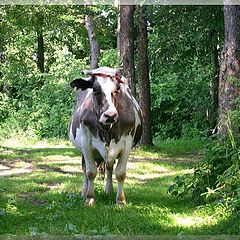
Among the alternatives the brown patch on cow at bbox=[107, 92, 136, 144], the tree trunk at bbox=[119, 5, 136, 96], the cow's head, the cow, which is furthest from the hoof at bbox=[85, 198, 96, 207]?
the tree trunk at bbox=[119, 5, 136, 96]

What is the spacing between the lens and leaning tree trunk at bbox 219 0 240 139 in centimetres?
982

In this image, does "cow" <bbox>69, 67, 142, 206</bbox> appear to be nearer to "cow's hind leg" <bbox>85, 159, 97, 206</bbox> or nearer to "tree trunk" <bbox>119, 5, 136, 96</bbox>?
"cow's hind leg" <bbox>85, 159, 97, 206</bbox>

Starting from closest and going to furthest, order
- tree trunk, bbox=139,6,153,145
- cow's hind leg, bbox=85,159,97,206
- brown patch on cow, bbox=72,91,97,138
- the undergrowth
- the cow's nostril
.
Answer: the undergrowth < the cow's nostril < brown patch on cow, bbox=72,91,97,138 < cow's hind leg, bbox=85,159,97,206 < tree trunk, bbox=139,6,153,145

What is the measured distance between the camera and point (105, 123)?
7.32 metres

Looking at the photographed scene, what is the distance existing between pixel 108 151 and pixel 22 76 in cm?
2619

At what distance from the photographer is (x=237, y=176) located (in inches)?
252

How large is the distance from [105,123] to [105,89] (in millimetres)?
522

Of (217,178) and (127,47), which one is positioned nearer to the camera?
(217,178)

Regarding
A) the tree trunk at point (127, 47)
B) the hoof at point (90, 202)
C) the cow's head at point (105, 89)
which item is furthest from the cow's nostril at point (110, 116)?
the tree trunk at point (127, 47)

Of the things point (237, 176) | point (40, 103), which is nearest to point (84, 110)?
point (237, 176)

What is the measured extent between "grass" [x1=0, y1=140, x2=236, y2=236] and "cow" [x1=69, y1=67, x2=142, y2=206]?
0.51 m

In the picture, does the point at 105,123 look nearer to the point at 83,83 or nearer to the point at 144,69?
the point at 83,83

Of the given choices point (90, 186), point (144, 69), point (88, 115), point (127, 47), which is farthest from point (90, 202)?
point (144, 69)

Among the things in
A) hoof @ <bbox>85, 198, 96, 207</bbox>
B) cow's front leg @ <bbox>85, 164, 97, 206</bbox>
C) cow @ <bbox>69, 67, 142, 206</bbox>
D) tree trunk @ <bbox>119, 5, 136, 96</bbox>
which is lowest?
hoof @ <bbox>85, 198, 96, 207</bbox>
